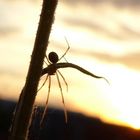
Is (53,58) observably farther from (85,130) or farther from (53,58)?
(85,130)

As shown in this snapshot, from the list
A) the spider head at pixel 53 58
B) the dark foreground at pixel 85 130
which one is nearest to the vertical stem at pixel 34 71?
the spider head at pixel 53 58

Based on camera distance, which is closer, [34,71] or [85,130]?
[34,71]

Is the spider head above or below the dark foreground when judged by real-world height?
below

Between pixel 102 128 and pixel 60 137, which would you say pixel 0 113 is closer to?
pixel 60 137

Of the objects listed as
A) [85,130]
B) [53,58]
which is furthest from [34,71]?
[85,130]

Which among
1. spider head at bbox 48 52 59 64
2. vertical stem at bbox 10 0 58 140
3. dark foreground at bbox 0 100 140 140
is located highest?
dark foreground at bbox 0 100 140 140

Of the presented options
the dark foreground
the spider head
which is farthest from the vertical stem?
the dark foreground

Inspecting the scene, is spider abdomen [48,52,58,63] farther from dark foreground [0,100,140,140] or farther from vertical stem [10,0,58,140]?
dark foreground [0,100,140,140]

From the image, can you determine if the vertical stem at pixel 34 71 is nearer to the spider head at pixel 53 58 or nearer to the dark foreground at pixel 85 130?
the spider head at pixel 53 58

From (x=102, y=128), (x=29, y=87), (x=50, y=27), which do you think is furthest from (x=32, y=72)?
(x=102, y=128)
